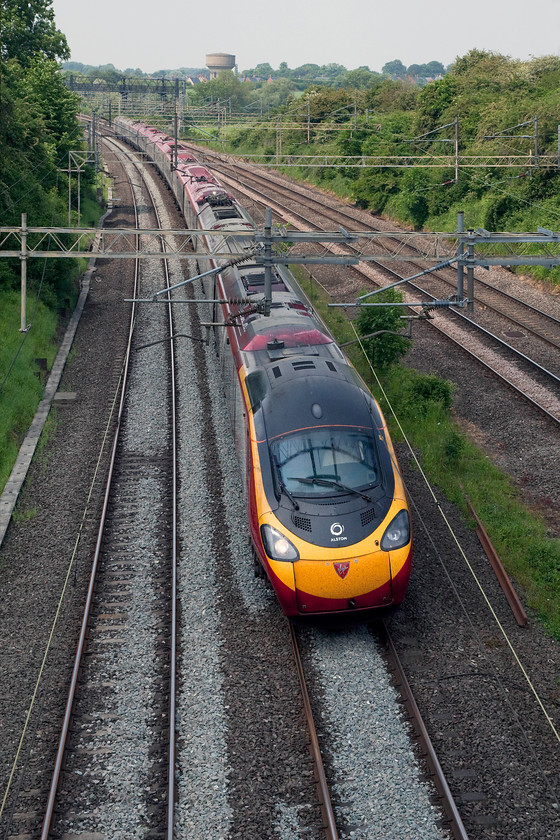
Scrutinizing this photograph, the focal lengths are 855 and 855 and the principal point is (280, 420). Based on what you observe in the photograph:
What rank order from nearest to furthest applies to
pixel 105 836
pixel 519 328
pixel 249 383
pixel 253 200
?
pixel 105 836, pixel 249 383, pixel 519 328, pixel 253 200

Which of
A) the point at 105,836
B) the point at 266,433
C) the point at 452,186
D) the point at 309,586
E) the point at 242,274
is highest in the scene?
the point at 452,186

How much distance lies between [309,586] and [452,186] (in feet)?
126

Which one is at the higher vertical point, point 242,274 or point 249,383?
point 242,274

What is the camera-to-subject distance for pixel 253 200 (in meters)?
52.1

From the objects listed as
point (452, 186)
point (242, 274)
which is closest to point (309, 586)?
point (242, 274)

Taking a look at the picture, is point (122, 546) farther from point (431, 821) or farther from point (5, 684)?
point (431, 821)

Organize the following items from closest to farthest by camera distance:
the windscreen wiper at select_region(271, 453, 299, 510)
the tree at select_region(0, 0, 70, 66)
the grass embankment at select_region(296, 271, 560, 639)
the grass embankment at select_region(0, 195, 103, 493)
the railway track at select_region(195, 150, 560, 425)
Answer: the windscreen wiper at select_region(271, 453, 299, 510)
the grass embankment at select_region(296, 271, 560, 639)
the grass embankment at select_region(0, 195, 103, 493)
the railway track at select_region(195, 150, 560, 425)
the tree at select_region(0, 0, 70, 66)

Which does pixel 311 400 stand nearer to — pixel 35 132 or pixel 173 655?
pixel 173 655

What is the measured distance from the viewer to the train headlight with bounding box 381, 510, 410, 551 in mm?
12117

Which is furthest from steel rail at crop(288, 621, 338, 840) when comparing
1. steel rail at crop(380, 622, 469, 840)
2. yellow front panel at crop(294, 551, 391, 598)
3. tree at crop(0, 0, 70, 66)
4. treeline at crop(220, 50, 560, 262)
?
tree at crop(0, 0, 70, 66)

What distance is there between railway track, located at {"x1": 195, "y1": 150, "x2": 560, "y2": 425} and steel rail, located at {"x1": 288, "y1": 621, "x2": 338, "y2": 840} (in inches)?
342

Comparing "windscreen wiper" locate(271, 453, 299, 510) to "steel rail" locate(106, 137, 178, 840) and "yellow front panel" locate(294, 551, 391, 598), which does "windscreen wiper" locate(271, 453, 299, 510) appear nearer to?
"yellow front panel" locate(294, 551, 391, 598)

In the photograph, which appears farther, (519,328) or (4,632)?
(519,328)

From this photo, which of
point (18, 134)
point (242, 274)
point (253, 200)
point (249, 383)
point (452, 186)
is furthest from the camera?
point (253, 200)
